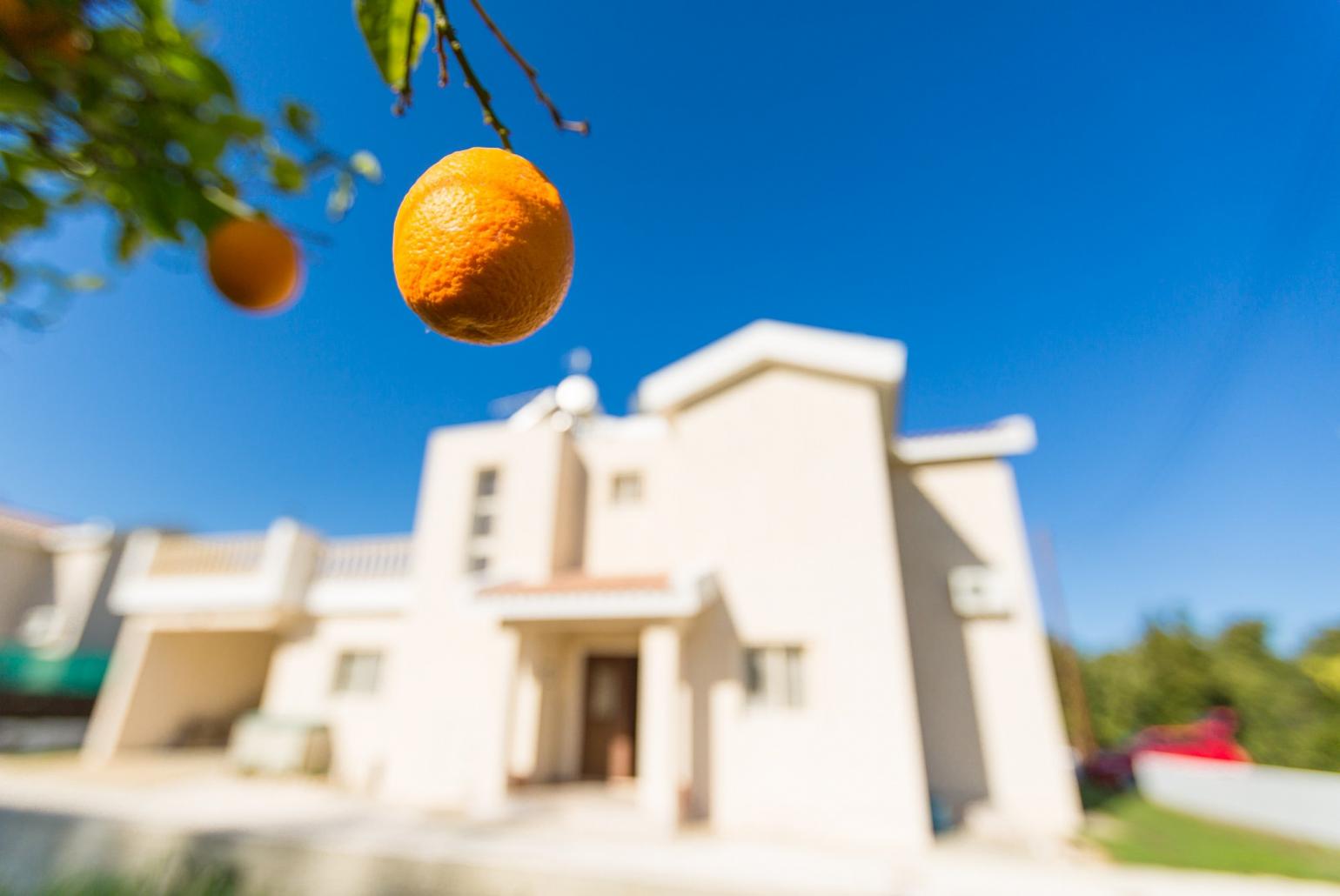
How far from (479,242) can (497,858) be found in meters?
7.99

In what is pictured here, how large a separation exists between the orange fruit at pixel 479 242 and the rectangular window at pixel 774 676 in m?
8.97

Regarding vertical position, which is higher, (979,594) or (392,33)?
(979,594)

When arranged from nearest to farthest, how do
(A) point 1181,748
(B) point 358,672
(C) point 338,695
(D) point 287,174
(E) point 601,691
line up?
(D) point 287,174 → (E) point 601,691 → (C) point 338,695 → (B) point 358,672 → (A) point 1181,748

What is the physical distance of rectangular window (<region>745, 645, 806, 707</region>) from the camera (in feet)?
28.9

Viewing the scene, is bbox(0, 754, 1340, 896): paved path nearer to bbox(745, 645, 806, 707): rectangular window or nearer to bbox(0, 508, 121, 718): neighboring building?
bbox(745, 645, 806, 707): rectangular window

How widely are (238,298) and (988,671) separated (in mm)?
11741

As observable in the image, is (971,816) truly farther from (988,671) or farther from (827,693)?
(827,693)

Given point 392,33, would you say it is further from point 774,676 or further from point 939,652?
point 939,652

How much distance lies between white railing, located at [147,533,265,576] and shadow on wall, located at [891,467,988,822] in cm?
1465

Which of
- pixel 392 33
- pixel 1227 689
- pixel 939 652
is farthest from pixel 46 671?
pixel 1227 689

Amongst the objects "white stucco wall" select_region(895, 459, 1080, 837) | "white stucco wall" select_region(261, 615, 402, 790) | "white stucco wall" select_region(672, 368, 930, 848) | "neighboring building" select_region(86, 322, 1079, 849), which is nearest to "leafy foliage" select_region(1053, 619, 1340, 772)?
"white stucco wall" select_region(895, 459, 1080, 837)

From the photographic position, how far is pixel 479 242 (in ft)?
3.08

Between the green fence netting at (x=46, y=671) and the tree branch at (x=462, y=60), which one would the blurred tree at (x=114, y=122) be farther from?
the green fence netting at (x=46, y=671)

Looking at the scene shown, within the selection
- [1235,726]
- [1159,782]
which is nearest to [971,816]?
[1159,782]
